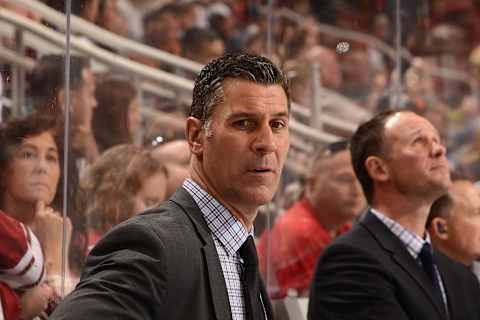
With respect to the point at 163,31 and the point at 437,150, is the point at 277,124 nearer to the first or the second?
the point at 437,150

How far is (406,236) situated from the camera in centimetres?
180

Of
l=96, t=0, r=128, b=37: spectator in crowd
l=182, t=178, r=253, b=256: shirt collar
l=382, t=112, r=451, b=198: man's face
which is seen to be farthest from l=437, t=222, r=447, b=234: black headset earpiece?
l=182, t=178, r=253, b=256: shirt collar

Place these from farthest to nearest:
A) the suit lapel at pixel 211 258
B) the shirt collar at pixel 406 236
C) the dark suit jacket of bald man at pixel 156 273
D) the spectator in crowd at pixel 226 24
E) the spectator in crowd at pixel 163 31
A: the spectator in crowd at pixel 226 24, the spectator in crowd at pixel 163 31, the shirt collar at pixel 406 236, the suit lapel at pixel 211 258, the dark suit jacket of bald man at pixel 156 273

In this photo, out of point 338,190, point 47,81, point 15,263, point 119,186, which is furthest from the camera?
point 338,190

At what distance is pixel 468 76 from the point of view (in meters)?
3.48

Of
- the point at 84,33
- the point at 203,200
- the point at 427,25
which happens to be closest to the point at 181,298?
the point at 203,200

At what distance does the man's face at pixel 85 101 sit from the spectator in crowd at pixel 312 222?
1.96 ft

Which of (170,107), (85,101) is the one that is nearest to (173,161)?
(170,107)

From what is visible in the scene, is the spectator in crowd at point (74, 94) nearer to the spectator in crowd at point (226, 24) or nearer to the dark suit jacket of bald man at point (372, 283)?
the dark suit jacket of bald man at point (372, 283)

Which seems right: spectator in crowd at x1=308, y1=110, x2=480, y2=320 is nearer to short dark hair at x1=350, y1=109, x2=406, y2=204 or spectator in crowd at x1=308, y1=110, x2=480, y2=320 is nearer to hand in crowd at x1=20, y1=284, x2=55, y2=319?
short dark hair at x1=350, y1=109, x2=406, y2=204

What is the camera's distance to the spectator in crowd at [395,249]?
1.69 metres

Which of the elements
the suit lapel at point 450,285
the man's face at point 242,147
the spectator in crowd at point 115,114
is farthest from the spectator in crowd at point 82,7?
the suit lapel at point 450,285

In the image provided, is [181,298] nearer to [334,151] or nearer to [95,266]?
[95,266]

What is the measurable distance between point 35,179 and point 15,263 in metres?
0.15
